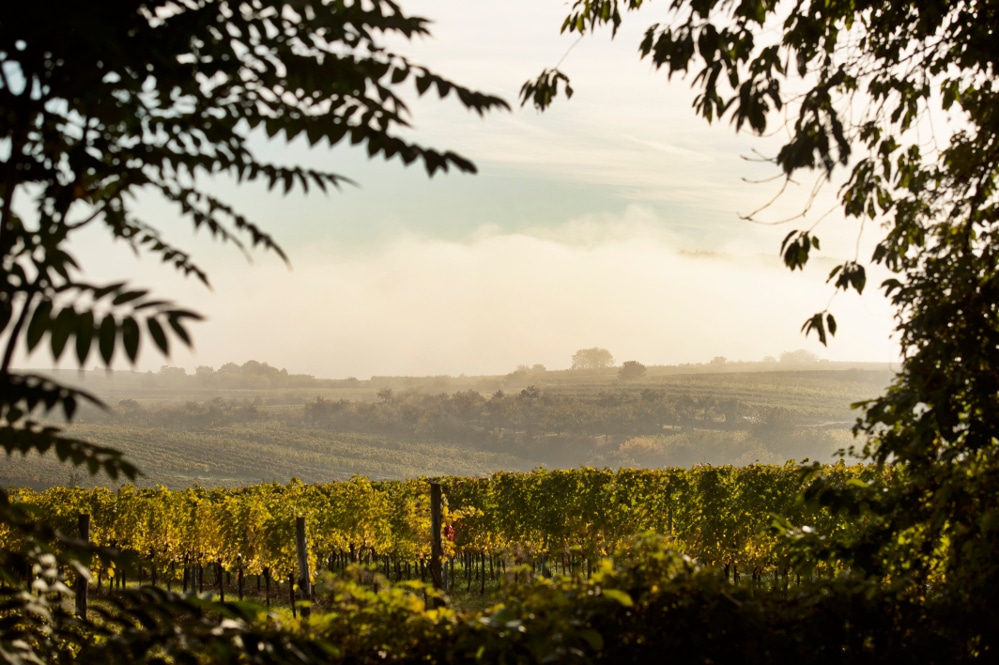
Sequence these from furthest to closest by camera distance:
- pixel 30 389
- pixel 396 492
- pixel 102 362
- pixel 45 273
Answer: pixel 396 492, pixel 45 273, pixel 30 389, pixel 102 362

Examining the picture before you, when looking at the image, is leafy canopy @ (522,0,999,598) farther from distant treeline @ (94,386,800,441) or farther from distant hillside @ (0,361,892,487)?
distant treeline @ (94,386,800,441)

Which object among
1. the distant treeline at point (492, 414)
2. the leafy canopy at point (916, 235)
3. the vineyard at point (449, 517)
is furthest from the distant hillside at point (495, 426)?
the leafy canopy at point (916, 235)

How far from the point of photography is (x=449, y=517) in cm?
1862

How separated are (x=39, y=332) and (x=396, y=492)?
63.1 ft

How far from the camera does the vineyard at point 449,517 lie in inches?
738

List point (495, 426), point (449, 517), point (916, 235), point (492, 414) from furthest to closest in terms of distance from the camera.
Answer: point (492, 414)
point (495, 426)
point (449, 517)
point (916, 235)

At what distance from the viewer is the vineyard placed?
61.5 ft

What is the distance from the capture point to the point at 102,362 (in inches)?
87.4

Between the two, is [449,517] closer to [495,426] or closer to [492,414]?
[495,426]

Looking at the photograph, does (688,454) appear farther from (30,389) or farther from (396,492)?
(30,389)

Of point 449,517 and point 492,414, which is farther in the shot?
point 492,414

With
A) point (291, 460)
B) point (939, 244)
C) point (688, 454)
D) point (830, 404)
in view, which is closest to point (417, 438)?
point (291, 460)

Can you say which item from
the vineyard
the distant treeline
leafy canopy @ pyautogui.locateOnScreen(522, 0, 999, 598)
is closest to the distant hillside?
the distant treeline

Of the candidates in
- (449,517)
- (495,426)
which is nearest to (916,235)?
(449,517)
